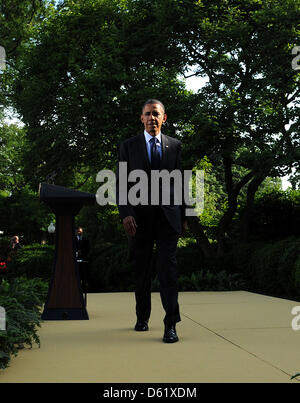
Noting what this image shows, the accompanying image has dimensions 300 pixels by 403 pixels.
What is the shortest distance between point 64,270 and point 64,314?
1.91ft

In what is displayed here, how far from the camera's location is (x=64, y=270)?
22.5 feet

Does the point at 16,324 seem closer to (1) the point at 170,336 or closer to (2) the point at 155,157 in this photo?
(1) the point at 170,336

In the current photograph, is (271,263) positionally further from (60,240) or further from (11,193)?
(11,193)

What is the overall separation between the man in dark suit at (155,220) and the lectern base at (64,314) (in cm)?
164

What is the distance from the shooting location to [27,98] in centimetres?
1652

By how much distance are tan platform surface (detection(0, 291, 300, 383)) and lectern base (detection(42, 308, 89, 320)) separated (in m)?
0.16

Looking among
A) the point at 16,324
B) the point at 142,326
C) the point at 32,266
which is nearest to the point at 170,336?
the point at 142,326

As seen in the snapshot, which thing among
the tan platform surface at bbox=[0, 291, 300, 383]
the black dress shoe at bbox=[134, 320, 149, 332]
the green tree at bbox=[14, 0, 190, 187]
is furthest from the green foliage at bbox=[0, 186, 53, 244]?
the black dress shoe at bbox=[134, 320, 149, 332]

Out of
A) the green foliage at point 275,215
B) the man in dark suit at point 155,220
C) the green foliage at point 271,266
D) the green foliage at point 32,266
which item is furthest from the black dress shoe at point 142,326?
the green foliage at point 32,266

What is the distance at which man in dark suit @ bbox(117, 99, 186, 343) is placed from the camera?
5047 mm

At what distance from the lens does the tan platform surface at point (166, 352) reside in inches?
143

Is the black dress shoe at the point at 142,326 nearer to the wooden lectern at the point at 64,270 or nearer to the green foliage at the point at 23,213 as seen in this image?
the wooden lectern at the point at 64,270

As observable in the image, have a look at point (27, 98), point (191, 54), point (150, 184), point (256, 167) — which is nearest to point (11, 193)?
point (27, 98)

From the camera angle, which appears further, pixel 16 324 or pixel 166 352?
pixel 16 324
